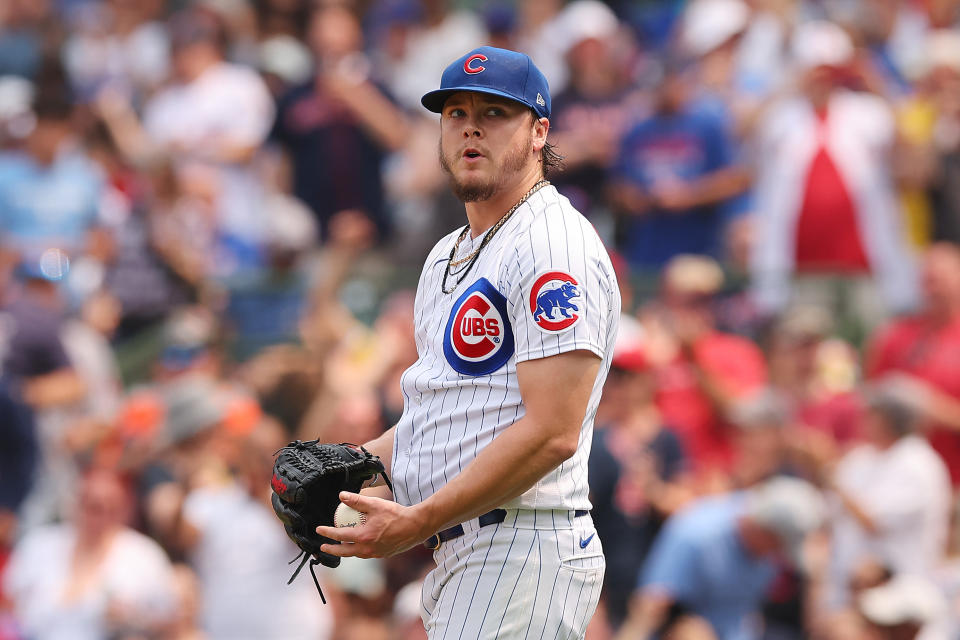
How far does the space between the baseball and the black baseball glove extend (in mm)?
67

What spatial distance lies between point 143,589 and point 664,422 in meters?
2.95

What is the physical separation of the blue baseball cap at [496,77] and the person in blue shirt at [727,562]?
3771 mm

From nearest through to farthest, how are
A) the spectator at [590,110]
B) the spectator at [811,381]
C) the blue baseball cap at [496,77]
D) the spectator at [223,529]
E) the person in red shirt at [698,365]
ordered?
the blue baseball cap at [496,77] < the spectator at [223,529] < the spectator at [811,381] < the person in red shirt at [698,365] < the spectator at [590,110]

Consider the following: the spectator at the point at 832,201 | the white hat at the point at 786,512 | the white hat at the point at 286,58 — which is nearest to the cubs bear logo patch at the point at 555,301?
the white hat at the point at 786,512

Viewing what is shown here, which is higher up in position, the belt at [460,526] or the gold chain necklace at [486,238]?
the gold chain necklace at [486,238]

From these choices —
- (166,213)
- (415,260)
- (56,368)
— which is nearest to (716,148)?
(415,260)

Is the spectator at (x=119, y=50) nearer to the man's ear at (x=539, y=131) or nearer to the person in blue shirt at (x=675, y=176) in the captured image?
the person in blue shirt at (x=675, y=176)

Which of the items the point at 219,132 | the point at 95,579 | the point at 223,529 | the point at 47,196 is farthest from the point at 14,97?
the point at 223,529

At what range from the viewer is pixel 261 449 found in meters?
7.59

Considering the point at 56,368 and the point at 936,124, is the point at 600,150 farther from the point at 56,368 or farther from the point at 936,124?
the point at 56,368

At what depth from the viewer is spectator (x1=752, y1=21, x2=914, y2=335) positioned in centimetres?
920

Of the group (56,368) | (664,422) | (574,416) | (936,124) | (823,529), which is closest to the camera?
(574,416)

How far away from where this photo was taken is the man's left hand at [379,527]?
3371 mm

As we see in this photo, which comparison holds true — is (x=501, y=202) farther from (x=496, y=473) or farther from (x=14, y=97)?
(x=14, y=97)
